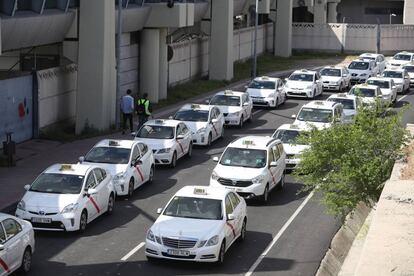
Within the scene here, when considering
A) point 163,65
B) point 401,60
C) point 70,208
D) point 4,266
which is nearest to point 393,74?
point 401,60

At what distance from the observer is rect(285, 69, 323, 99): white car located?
50062 millimetres

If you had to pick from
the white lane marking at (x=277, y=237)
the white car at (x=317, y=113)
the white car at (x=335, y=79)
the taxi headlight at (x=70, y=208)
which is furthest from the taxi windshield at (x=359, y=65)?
the taxi headlight at (x=70, y=208)

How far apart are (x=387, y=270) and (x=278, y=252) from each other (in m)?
10.1

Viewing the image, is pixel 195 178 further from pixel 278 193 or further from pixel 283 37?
pixel 283 37

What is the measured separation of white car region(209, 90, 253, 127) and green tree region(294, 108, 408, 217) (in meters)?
17.1

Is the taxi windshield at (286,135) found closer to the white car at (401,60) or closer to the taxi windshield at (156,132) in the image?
the taxi windshield at (156,132)

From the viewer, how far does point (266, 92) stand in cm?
4675

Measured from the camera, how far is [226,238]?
20.3 meters

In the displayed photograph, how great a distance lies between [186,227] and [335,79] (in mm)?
34991

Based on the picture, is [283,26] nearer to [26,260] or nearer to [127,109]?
[127,109]

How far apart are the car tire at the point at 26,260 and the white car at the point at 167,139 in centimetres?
1201

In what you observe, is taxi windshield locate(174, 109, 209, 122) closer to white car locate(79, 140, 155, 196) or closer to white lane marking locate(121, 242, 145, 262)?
white car locate(79, 140, 155, 196)

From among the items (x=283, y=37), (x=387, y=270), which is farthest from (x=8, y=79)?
(x=283, y=37)

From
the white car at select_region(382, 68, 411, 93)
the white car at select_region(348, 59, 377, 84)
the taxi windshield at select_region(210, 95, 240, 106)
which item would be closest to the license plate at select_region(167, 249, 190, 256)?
the taxi windshield at select_region(210, 95, 240, 106)
